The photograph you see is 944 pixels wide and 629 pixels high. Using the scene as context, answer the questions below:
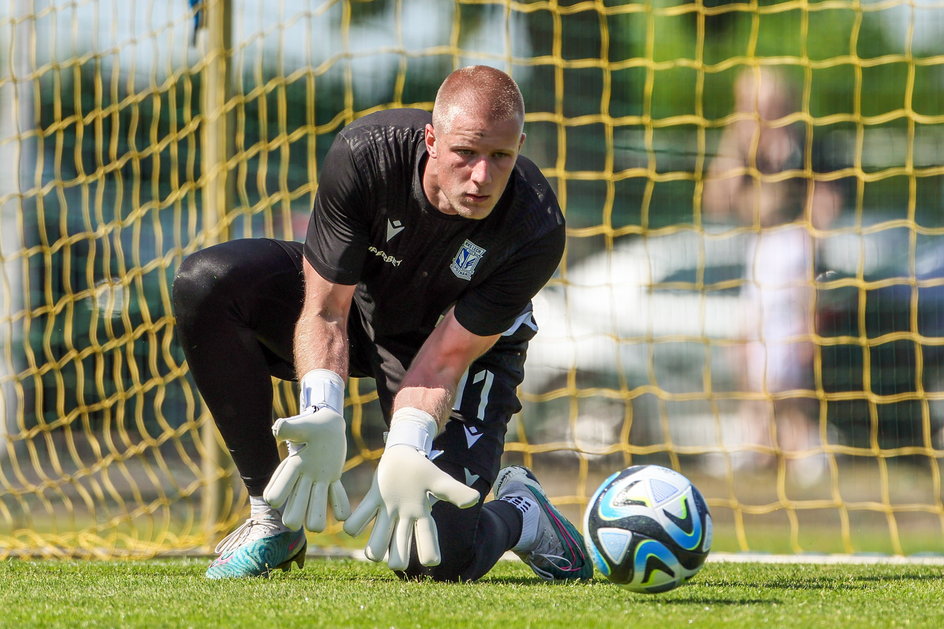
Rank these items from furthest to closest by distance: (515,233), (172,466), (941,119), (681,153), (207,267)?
(681,153) < (172,466) < (941,119) < (207,267) < (515,233)

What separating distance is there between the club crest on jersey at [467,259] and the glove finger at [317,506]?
28.8 inches

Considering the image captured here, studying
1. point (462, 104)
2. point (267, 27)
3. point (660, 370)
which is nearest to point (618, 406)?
point (660, 370)

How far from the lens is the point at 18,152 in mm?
5277

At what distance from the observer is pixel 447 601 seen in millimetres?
2752

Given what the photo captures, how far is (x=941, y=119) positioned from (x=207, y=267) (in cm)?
322

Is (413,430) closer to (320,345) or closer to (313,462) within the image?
(313,462)

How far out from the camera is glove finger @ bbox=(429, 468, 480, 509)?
109 inches

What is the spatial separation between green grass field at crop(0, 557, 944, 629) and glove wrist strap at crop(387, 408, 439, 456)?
37 centimetres

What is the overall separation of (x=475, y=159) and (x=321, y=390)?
720mm

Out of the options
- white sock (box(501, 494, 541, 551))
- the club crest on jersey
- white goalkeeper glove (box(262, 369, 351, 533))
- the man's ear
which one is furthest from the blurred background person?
white goalkeeper glove (box(262, 369, 351, 533))

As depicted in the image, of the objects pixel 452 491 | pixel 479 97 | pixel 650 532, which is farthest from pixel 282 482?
pixel 479 97

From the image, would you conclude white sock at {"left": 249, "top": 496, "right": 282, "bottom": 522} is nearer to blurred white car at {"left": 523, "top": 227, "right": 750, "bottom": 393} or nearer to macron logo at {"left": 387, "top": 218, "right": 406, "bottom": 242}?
macron logo at {"left": 387, "top": 218, "right": 406, "bottom": 242}

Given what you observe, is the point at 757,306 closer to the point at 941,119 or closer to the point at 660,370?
the point at 660,370

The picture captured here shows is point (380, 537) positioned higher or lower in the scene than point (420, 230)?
lower
